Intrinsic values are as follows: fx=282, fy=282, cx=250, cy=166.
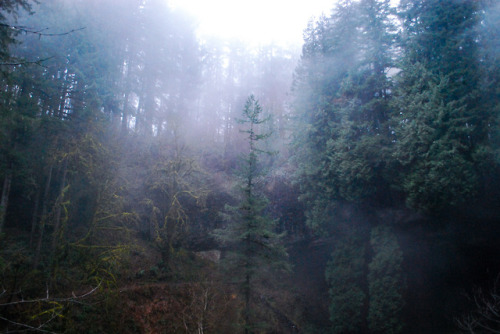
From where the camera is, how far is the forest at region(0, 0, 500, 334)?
400 inches

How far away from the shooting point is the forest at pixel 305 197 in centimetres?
1016

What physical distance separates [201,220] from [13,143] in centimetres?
985

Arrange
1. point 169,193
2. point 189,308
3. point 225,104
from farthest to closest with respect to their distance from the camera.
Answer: point 225,104 → point 169,193 → point 189,308

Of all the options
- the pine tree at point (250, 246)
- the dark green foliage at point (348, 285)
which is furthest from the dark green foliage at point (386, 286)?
the pine tree at point (250, 246)

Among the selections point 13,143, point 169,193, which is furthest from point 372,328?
point 13,143

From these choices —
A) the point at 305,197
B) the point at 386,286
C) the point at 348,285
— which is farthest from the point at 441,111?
the point at 348,285

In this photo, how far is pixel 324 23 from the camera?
16.1 m

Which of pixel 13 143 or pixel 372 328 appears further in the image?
pixel 13 143

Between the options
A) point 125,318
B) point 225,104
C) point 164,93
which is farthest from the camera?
point 225,104

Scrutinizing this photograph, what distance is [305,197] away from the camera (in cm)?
1452

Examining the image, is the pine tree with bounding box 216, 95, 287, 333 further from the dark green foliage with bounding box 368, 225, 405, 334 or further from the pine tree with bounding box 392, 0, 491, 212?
the pine tree with bounding box 392, 0, 491, 212

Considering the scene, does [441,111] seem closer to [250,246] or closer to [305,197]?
[305,197]

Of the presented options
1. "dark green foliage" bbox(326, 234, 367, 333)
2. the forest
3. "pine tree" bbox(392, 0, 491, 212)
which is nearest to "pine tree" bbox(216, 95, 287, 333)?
the forest

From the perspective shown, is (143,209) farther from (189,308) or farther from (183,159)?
(189,308)
